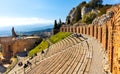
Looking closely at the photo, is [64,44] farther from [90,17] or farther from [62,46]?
[90,17]

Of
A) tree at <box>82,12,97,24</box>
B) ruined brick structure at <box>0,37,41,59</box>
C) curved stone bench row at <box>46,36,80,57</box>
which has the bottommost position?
ruined brick structure at <box>0,37,41,59</box>

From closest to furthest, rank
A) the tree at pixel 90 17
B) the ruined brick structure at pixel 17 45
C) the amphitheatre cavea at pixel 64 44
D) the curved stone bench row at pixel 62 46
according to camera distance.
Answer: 1. the amphitheatre cavea at pixel 64 44
2. the curved stone bench row at pixel 62 46
3. the tree at pixel 90 17
4. the ruined brick structure at pixel 17 45

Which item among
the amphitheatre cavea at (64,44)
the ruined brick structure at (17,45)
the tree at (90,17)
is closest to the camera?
the amphitheatre cavea at (64,44)

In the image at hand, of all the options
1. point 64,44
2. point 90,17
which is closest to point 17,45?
point 90,17

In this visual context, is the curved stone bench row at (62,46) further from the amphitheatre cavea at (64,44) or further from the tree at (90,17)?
the tree at (90,17)

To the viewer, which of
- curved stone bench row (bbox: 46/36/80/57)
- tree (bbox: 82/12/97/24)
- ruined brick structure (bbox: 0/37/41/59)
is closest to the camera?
curved stone bench row (bbox: 46/36/80/57)

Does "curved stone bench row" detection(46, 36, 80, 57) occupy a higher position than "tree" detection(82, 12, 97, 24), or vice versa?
"tree" detection(82, 12, 97, 24)

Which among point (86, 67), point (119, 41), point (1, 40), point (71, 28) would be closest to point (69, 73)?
point (86, 67)

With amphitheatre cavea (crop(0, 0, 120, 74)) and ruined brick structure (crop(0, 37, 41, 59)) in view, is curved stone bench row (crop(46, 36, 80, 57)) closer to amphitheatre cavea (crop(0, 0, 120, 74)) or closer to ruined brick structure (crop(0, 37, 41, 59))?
amphitheatre cavea (crop(0, 0, 120, 74))

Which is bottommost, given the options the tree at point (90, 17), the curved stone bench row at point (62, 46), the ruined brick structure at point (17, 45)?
the ruined brick structure at point (17, 45)

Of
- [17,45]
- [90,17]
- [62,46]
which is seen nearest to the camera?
[62,46]

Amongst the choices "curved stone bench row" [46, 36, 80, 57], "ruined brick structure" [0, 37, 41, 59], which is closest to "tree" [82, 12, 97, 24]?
"ruined brick structure" [0, 37, 41, 59]

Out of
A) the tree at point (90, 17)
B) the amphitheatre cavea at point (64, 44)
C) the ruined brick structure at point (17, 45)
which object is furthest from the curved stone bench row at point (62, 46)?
the ruined brick structure at point (17, 45)

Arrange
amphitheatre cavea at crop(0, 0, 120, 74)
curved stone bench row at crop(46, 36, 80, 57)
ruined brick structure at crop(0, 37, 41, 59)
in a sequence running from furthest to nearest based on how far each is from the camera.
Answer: ruined brick structure at crop(0, 37, 41, 59), curved stone bench row at crop(46, 36, 80, 57), amphitheatre cavea at crop(0, 0, 120, 74)
